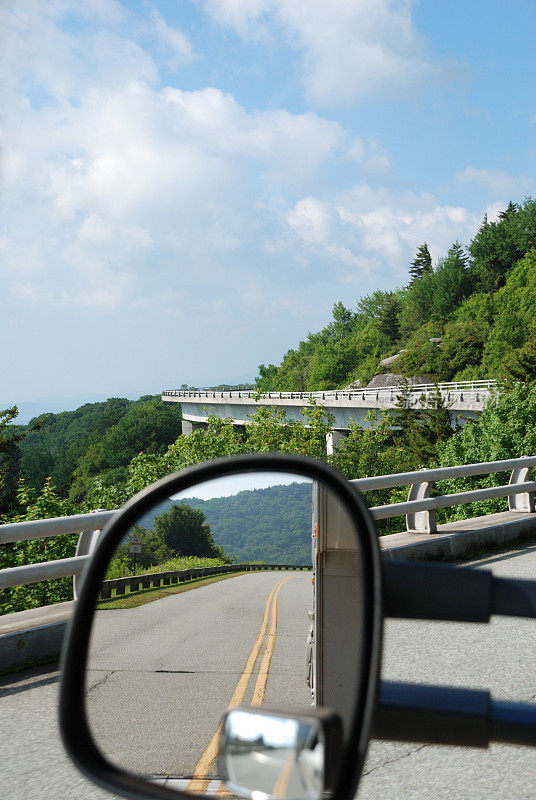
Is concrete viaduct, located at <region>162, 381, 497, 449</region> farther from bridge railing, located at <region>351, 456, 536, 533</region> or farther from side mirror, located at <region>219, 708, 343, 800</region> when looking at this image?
side mirror, located at <region>219, 708, 343, 800</region>

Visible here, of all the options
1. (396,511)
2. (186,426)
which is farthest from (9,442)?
(186,426)

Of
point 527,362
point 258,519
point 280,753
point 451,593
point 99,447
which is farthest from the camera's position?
point 99,447

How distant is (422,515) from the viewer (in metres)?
10.3

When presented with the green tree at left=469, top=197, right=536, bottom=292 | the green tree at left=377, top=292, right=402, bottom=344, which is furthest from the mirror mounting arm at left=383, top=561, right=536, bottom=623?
the green tree at left=377, top=292, right=402, bottom=344

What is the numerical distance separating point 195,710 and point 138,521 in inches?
25.4

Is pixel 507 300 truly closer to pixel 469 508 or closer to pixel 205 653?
pixel 469 508

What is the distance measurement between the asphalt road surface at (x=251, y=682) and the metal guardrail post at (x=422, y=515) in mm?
1398

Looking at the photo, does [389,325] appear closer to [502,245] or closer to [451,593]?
[502,245]

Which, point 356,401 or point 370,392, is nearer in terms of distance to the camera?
point 356,401

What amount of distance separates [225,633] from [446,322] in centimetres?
13191

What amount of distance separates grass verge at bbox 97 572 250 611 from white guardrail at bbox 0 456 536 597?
82 cm

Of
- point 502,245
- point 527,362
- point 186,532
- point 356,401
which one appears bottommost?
point 186,532

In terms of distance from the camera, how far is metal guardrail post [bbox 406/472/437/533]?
33.5ft

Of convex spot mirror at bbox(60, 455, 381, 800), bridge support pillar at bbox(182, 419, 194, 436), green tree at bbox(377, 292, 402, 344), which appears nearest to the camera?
convex spot mirror at bbox(60, 455, 381, 800)
